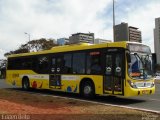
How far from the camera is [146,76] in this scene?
58.1 feet

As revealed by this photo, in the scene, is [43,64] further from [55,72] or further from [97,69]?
[97,69]

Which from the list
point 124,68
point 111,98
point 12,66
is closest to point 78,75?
point 111,98

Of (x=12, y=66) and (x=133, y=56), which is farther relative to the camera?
(x=12, y=66)

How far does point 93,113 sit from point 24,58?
14491mm

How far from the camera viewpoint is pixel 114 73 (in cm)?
1741

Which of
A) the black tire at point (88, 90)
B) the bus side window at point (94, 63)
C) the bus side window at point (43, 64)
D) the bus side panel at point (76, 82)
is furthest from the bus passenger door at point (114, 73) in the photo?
the bus side window at point (43, 64)

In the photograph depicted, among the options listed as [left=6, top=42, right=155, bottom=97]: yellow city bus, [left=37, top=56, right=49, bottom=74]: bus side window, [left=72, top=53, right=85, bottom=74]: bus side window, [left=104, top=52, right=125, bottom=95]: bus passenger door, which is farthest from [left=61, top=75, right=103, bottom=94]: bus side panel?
[left=37, top=56, right=49, bottom=74]: bus side window

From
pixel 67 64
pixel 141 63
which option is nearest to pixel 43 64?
pixel 67 64

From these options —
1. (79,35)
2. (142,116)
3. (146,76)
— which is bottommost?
(142,116)

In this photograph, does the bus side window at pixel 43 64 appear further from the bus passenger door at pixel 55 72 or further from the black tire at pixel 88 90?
the black tire at pixel 88 90

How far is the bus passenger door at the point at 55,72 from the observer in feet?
71.5

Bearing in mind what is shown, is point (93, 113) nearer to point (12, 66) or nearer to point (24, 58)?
point (24, 58)

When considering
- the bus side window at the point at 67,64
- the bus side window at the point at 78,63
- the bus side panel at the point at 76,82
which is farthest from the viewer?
the bus side window at the point at 67,64

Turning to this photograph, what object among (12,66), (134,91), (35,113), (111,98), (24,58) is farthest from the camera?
(12,66)
